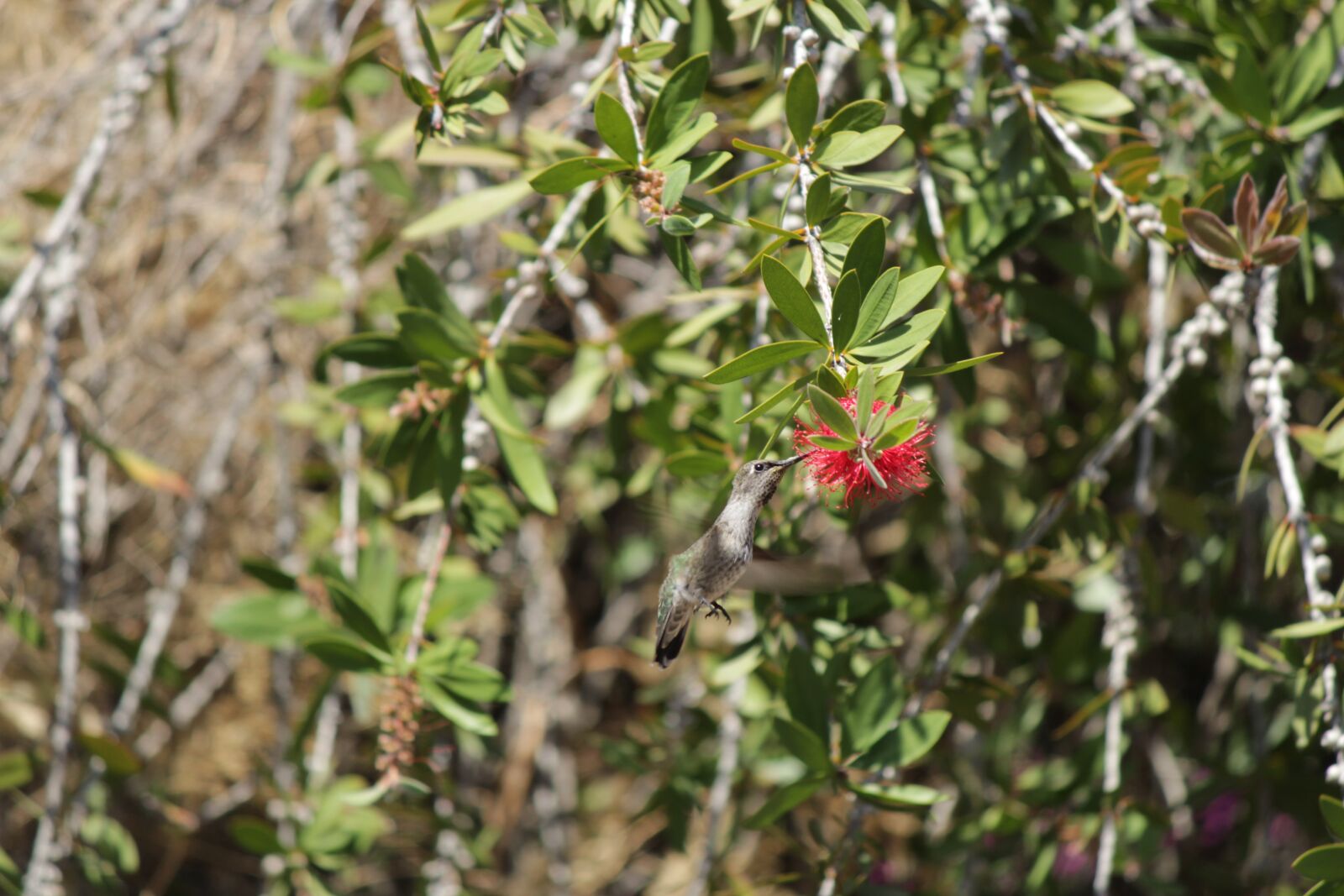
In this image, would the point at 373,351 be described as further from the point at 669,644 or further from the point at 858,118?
the point at 858,118

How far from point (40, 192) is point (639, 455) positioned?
1175 millimetres

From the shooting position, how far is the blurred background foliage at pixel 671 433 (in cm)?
101

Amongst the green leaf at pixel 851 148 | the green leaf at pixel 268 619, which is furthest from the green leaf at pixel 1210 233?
the green leaf at pixel 268 619

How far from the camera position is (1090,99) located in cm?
107

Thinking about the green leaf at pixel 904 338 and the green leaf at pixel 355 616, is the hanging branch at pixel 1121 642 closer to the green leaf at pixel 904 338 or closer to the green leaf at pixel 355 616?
the green leaf at pixel 904 338

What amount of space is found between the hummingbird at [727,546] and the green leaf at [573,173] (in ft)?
0.88

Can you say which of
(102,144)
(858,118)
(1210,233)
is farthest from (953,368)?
(102,144)

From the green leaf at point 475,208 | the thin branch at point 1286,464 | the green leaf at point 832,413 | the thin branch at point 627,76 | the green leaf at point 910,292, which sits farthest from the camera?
the green leaf at point 475,208

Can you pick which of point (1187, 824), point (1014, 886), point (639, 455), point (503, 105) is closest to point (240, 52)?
point (639, 455)

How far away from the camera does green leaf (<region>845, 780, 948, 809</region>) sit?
1014mm

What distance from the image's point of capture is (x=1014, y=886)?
1.76m

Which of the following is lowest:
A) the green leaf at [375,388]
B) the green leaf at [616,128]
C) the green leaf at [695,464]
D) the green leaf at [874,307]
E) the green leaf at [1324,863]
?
the green leaf at [1324,863]

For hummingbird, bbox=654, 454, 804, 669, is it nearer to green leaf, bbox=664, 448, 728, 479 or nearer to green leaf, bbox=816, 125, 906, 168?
green leaf, bbox=664, 448, 728, 479

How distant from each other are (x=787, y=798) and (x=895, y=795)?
0.12 metres
